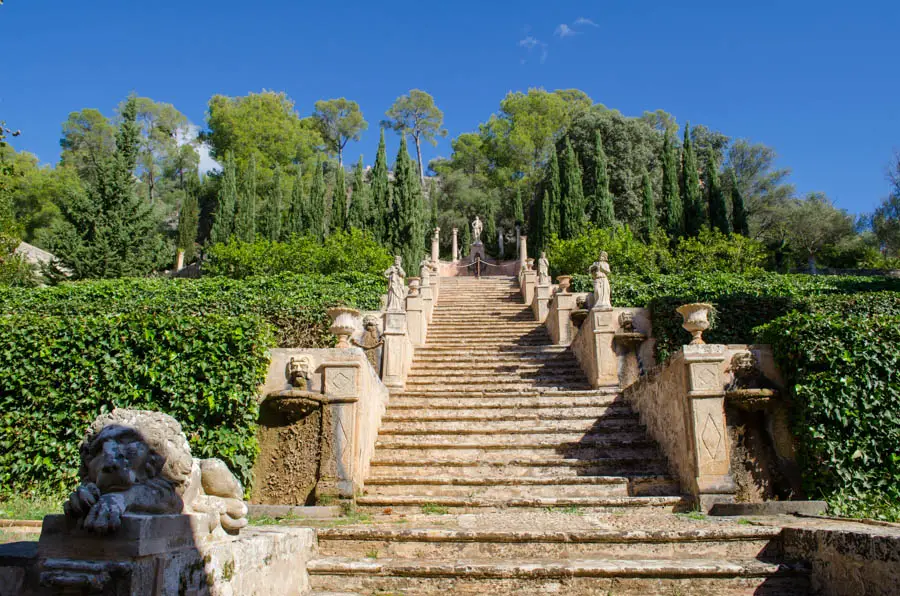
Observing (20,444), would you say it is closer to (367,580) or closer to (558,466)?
(367,580)

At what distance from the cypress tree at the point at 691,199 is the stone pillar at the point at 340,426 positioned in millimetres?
28496

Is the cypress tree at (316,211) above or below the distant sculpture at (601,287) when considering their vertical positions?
above

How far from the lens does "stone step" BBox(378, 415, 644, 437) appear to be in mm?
8695

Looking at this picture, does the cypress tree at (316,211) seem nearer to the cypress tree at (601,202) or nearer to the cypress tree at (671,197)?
the cypress tree at (601,202)

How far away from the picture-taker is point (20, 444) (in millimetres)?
6910

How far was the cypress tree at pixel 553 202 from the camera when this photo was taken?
33.4 meters

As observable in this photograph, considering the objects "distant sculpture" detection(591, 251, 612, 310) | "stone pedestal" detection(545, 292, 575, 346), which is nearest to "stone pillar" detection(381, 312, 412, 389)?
"distant sculpture" detection(591, 251, 612, 310)

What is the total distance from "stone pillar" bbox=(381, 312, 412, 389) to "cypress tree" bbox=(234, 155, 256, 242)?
22.9 meters

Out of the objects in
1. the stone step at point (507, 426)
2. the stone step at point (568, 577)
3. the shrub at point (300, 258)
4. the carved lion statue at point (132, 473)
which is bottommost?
the stone step at point (568, 577)

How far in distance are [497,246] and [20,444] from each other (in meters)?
38.9

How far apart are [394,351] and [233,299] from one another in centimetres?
510

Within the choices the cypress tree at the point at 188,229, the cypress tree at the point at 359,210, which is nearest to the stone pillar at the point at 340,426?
the cypress tree at the point at 359,210

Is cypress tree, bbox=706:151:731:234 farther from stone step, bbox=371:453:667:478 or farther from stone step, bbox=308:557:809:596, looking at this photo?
stone step, bbox=308:557:809:596

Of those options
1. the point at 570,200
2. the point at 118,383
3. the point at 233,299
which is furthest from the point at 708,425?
the point at 570,200
